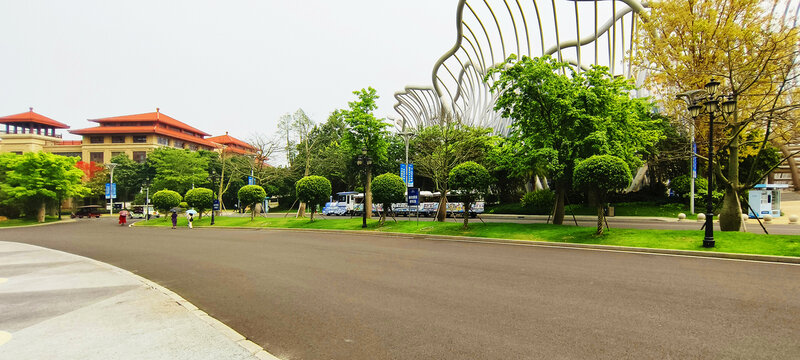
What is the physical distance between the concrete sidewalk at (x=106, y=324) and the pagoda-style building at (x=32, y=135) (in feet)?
278

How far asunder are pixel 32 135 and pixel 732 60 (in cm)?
9751

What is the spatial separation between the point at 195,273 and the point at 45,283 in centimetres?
296

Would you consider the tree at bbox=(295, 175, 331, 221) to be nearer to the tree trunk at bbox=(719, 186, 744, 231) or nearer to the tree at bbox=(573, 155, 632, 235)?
the tree at bbox=(573, 155, 632, 235)

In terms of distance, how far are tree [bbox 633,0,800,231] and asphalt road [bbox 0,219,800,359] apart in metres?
6.69

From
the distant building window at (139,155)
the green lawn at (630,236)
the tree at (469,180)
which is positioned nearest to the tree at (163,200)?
the green lawn at (630,236)

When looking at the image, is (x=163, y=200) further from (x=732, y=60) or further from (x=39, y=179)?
(x=732, y=60)

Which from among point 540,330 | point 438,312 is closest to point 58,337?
point 438,312

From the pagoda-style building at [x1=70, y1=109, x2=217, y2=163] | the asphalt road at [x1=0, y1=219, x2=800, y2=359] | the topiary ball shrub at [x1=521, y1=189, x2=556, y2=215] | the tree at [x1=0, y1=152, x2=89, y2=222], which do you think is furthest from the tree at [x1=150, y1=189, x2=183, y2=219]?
the pagoda-style building at [x1=70, y1=109, x2=217, y2=163]

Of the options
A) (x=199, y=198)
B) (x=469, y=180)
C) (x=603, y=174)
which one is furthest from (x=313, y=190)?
(x=603, y=174)

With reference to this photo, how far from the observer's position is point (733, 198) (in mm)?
15258

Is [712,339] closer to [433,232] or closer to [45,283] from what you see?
[45,283]

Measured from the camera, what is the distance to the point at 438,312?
593 centimetres

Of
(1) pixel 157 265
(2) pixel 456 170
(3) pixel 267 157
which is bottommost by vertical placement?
(1) pixel 157 265

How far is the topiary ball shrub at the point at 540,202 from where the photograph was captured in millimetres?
32656
